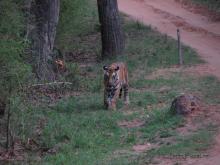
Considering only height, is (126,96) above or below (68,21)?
below

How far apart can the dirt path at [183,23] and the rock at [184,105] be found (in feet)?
16.2

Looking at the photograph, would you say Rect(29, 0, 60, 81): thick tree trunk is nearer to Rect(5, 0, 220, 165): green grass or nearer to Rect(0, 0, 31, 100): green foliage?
Rect(5, 0, 220, 165): green grass

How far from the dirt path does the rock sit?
494cm

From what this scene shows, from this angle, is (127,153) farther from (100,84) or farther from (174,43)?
(174,43)

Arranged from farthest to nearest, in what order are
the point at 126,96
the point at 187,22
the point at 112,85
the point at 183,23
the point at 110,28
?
the point at 187,22, the point at 183,23, the point at 110,28, the point at 126,96, the point at 112,85

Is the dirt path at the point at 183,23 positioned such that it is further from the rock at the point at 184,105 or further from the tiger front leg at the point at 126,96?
the rock at the point at 184,105

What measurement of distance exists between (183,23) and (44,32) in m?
11.8

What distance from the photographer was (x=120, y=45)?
22.6 m

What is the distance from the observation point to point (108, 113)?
49.3 ft

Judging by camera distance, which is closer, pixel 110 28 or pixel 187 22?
pixel 110 28

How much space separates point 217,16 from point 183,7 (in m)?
3.42

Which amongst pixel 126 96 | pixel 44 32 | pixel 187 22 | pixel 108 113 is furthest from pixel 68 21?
pixel 187 22

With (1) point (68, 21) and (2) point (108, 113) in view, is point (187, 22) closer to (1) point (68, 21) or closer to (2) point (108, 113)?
(1) point (68, 21)

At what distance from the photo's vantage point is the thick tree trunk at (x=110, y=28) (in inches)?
880
